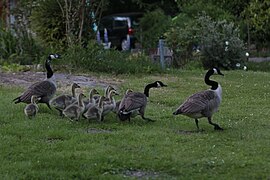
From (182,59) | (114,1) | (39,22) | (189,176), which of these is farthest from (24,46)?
(114,1)

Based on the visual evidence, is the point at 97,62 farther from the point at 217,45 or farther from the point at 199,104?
the point at 199,104

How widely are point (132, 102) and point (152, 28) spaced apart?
84.2 ft

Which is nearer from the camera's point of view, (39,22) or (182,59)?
(39,22)

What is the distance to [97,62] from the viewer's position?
63.1ft

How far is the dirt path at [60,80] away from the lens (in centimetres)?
1641

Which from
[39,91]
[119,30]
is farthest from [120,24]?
[39,91]

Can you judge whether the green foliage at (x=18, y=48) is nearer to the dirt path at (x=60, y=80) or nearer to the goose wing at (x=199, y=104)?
the dirt path at (x=60, y=80)

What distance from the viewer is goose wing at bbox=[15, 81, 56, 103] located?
11.9 m

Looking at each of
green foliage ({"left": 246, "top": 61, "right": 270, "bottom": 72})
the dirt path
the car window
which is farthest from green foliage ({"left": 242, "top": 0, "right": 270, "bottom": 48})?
the dirt path

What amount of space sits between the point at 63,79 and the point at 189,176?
33.0ft

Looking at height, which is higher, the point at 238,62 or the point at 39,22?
the point at 39,22

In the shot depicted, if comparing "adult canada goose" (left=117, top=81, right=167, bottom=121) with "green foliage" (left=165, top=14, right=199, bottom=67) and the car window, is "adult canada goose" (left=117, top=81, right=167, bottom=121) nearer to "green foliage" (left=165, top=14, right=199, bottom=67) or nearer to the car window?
"green foliage" (left=165, top=14, right=199, bottom=67)

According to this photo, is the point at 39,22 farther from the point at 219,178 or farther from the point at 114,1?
the point at 114,1

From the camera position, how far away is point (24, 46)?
21.7m
